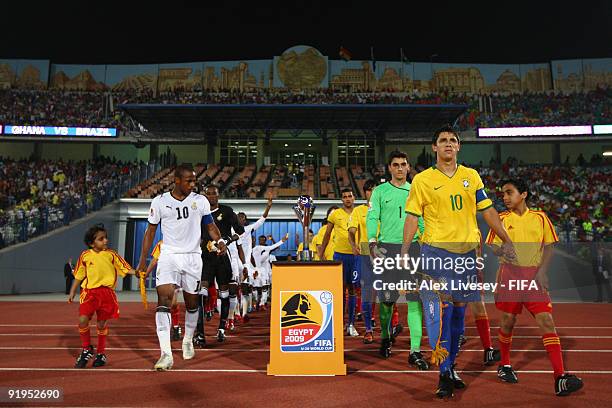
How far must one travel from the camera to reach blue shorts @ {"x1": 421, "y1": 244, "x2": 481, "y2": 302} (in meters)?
4.29

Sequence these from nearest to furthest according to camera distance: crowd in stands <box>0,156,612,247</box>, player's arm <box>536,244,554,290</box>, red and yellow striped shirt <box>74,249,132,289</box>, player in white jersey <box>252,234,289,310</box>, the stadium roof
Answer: player's arm <box>536,244,554,290</box>
red and yellow striped shirt <box>74,249,132,289</box>
player in white jersey <box>252,234,289,310</box>
crowd in stands <box>0,156,612,247</box>
the stadium roof

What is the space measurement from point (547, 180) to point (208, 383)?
31374 mm

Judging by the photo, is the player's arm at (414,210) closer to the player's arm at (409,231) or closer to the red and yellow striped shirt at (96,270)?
the player's arm at (409,231)

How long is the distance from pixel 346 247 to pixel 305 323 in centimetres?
322

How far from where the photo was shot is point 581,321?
10664 millimetres

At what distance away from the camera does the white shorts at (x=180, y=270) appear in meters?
5.78

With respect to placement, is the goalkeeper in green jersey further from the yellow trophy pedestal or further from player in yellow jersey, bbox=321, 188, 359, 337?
player in yellow jersey, bbox=321, 188, 359, 337

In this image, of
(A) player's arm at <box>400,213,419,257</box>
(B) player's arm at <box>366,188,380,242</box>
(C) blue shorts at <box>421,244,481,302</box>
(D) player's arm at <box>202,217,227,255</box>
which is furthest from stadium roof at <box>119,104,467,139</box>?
(C) blue shorts at <box>421,244,481,302</box>

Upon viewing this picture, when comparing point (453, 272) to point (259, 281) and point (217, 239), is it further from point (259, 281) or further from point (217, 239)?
point (259, 281)

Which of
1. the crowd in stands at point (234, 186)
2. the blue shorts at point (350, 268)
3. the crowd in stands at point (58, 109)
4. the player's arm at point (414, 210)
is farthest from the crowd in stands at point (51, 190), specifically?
the player's arm at point (414, 210)

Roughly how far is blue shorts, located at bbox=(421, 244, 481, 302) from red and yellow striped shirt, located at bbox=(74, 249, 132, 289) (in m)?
4.23

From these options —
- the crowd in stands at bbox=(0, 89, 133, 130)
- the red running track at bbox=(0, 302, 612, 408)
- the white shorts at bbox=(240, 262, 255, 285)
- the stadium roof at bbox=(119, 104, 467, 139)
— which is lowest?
the red running track at bbox=(0, 302, 612, 408)

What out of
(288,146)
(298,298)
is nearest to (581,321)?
(298,298)

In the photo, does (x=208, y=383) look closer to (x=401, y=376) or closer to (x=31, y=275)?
(x=401, y=376)
